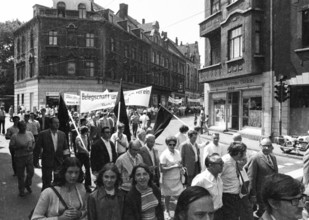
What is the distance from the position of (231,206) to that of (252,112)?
49.9 ft

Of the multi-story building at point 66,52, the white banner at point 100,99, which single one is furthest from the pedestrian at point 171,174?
the multi-story building at point 66,52

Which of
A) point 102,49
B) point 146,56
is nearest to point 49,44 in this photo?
point 102,49

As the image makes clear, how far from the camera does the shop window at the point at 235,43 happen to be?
18625 millimetres

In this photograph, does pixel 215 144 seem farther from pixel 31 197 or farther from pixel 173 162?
pixel 31 197

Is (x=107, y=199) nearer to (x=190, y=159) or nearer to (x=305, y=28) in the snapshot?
(x=190, y=159)

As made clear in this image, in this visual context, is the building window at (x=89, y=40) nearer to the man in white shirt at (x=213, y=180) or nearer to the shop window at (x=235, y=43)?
the shop window at (x=235, y=43)

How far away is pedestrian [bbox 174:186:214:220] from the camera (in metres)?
1.78

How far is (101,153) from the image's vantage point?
599 cm

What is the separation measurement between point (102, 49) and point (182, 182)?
31.5m

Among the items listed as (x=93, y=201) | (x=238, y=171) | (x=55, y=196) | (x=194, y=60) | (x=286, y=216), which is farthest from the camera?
(x=194, y=60)

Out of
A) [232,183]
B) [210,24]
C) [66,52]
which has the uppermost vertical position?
[66,52]

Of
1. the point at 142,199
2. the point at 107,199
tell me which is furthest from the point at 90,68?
the point at 107,199

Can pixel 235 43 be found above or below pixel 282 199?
above

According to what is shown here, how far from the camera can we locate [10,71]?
49.0m
